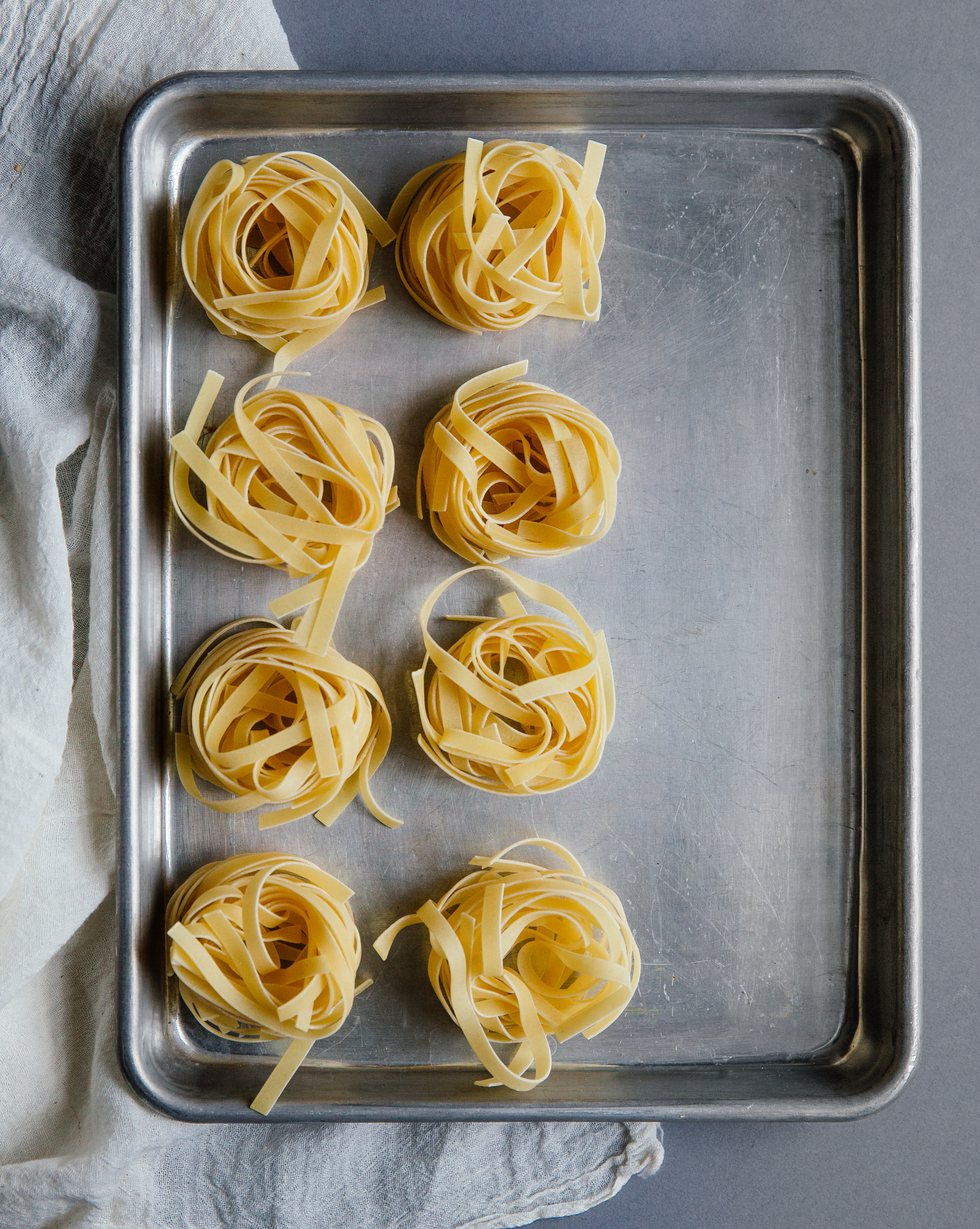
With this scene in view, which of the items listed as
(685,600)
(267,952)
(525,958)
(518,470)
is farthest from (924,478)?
(267,952)

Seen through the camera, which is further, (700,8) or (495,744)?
(700,8)

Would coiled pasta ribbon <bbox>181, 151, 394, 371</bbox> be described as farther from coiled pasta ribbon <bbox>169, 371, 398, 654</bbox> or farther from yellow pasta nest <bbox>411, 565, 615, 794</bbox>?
yellow pasta nest <bbox>411, 565, 615, 794</bbox>

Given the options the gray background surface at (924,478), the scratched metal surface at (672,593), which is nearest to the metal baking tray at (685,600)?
the scratched metal surface at (672,593)

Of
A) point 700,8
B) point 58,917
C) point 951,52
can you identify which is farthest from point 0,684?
point 951,52

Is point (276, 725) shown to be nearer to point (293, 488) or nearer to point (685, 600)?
point (293, 488)

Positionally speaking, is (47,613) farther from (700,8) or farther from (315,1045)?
(700,8)

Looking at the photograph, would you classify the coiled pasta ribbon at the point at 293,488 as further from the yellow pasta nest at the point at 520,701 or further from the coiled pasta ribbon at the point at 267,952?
the coiled pasta ribbon at the point at 267,952
